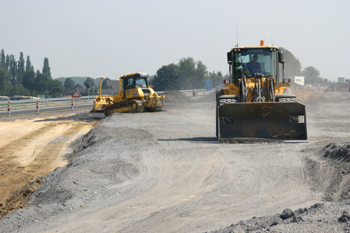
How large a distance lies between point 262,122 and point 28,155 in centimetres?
774

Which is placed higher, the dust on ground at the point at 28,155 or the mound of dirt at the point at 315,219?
the mound of dirt at the point at 315,219

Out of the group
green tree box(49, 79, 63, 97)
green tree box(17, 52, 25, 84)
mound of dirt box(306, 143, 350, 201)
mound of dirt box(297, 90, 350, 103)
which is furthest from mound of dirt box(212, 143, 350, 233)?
green tree box(17, 52, 25, 84)

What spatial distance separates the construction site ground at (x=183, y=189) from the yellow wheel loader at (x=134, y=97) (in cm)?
1203

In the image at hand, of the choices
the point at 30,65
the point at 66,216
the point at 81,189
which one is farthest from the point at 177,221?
the point at 30,65

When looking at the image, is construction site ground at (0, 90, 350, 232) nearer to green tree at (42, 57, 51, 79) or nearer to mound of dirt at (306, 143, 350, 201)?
mound of dirt at (306, 143, 350, 201)

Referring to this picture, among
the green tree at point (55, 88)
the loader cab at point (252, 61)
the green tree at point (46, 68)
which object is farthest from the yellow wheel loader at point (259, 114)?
the green tree at point (46, 68)

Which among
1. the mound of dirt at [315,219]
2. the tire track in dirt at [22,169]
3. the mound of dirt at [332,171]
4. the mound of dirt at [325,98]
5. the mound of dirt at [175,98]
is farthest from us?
the mound of dirt at [175,98]

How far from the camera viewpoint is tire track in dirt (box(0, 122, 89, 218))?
8078mm

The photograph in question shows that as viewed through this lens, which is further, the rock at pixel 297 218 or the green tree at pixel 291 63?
the green tree at pixel 291 63

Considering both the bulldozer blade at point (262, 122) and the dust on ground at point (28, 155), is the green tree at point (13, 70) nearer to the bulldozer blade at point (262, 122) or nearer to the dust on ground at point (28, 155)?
the dust on ground at point (28, 155)

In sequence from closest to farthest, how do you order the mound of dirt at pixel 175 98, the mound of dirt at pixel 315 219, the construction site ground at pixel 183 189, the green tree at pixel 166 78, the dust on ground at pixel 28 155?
the mound of dirt at pixel 315 219
the construction site ground at pixel 183 189
the dust on ground at pixel 28 155
the mound of dirt at pixel 175 98
the green tree at pixel 166 78

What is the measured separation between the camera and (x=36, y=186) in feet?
28.0

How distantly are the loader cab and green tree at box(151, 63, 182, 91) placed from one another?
236ft

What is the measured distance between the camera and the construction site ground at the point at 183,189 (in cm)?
526
